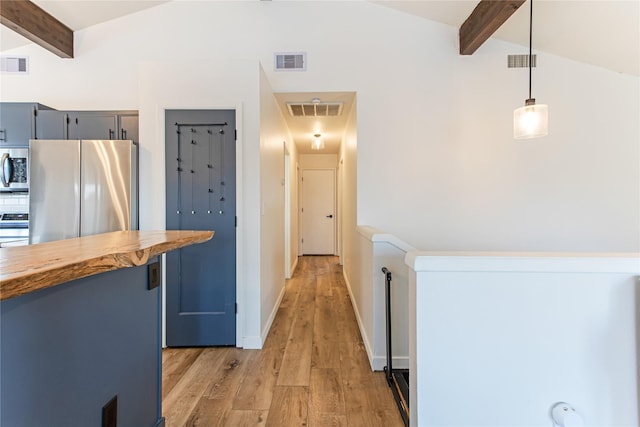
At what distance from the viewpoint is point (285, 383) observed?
6.26 feet

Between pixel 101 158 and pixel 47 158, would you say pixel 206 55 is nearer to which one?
pixel 101 158

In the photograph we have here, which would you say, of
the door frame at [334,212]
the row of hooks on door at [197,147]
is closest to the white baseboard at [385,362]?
the row of hooks on door at [197,147]

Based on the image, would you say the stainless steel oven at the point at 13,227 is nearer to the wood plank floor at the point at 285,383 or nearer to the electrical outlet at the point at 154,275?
the wood plank floor at the point at 285,383

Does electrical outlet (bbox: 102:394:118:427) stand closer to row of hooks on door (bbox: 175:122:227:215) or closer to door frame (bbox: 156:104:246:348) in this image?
door frame (bbox: 156:104:246:348)

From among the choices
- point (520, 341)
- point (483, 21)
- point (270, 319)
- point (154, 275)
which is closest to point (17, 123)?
point (154, 275)

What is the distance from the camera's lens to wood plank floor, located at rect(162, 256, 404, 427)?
1603 millimetres

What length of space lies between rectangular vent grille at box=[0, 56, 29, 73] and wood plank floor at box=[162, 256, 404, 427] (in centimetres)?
325

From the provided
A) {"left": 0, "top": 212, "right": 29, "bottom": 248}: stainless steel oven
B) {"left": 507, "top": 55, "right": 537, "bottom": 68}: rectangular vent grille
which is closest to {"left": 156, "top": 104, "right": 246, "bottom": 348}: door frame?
{"left": 0, "top": 212, "right": 29, "bottom": 248}: stainless steel oven

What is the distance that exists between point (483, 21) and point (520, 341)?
8.34 feet

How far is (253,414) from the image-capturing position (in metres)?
1.63

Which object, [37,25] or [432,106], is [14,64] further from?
[432,106]

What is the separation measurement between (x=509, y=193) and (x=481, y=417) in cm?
240

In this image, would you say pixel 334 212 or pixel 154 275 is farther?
pixel 334 212

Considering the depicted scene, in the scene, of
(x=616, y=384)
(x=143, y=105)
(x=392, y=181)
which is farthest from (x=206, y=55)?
(x=616, y=384)
